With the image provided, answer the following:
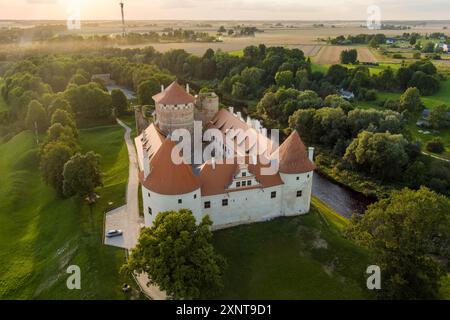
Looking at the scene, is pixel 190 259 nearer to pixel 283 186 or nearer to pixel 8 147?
pixel 283 186

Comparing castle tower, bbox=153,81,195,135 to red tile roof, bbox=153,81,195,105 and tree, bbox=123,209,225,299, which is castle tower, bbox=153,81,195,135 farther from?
tree, bbox=123,209,225,299

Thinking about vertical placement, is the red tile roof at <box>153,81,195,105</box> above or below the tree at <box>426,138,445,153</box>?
above

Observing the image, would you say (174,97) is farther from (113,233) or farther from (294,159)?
(113,233)

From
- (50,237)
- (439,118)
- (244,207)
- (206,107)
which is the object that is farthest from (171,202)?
(439,118)

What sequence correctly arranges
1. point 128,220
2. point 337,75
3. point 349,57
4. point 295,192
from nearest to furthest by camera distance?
point 295,192
point 128,220
point 337,75
point 349,57

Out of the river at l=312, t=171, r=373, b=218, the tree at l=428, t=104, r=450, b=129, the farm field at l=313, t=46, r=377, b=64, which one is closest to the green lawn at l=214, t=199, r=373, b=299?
the river at l=312, t=171, r=373, b=218

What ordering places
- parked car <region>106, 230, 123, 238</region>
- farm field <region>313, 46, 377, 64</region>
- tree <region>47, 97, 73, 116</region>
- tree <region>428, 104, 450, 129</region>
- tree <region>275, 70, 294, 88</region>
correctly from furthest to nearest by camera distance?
farm field <region>313, 46, 377, 64</region> → tree <region>275, 70, 294, 88</region> → tree <region>428, 104, 450, 129</region> → tree <region>47, 97, 73, 116</region> → parked car <region>106, 230, 123, 238</region>

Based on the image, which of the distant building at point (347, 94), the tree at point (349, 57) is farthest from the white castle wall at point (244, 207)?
the tree at point (349, 57)
